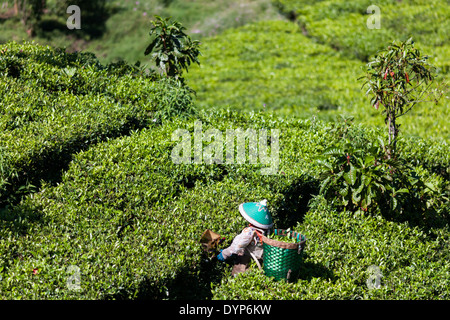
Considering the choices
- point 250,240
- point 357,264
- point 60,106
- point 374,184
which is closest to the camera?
point 250,240

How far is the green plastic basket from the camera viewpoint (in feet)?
15.4

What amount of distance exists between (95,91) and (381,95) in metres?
4.05

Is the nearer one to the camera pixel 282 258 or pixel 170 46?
pixel 282 258

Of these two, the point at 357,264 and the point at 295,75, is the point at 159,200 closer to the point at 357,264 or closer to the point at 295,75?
the point at 357,264

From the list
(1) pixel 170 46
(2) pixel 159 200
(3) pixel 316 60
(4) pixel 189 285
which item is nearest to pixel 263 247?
(4) pixel 189 285

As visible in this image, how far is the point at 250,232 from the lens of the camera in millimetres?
4992

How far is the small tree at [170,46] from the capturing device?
26.2 ft

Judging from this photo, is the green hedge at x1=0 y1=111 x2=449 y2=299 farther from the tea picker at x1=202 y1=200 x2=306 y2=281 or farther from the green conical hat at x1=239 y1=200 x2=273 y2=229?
the green conical hat at x1=239 y1=200 x2=273 y2=229

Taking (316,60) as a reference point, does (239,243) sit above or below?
below

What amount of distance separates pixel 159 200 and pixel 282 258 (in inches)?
64.7

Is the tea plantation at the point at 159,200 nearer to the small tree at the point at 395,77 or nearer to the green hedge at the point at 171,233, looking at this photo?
the green hedge at the point at 171,233

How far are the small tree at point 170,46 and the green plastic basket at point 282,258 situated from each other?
4.10m

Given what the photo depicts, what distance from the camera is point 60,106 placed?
7.02 metres
